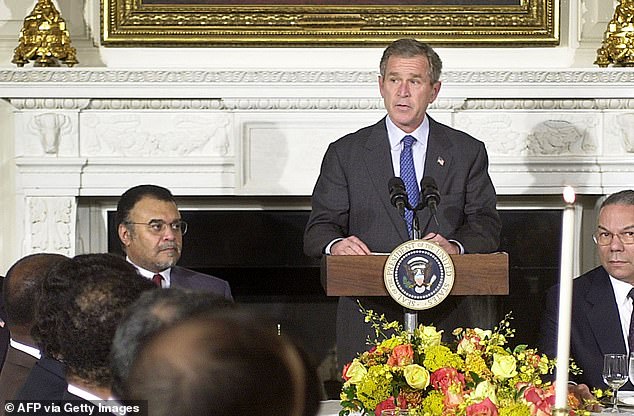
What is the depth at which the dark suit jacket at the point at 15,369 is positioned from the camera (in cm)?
235

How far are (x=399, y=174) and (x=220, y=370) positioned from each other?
2613 mm

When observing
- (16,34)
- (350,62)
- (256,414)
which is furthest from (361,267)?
(16,34)

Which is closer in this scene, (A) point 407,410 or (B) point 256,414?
(B) point 256,414

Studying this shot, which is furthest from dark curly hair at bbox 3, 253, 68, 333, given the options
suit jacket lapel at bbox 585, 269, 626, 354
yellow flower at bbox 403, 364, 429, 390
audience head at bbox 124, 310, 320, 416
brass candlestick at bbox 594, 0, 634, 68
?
brass candlestick at bbox 594, 0, 634, 68

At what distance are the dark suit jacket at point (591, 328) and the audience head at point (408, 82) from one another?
73cm

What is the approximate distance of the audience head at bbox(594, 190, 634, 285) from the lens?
3688 millimetres

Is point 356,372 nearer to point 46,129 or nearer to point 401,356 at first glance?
point 401,356

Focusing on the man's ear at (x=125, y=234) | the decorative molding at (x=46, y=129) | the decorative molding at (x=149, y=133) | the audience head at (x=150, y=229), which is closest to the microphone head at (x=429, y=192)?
the audience head at (x=150, y=229)

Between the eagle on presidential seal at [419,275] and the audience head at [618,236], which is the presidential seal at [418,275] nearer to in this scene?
the eagle on presidential seal at [419,275]

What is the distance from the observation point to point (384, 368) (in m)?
2.30

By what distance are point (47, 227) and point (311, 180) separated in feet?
3.74

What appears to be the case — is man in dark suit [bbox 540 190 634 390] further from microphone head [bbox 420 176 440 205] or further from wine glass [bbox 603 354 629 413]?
microphone head [bbox 420 176 440 205]

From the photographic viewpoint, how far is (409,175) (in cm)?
349

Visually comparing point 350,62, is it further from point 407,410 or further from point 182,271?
point 407,410
